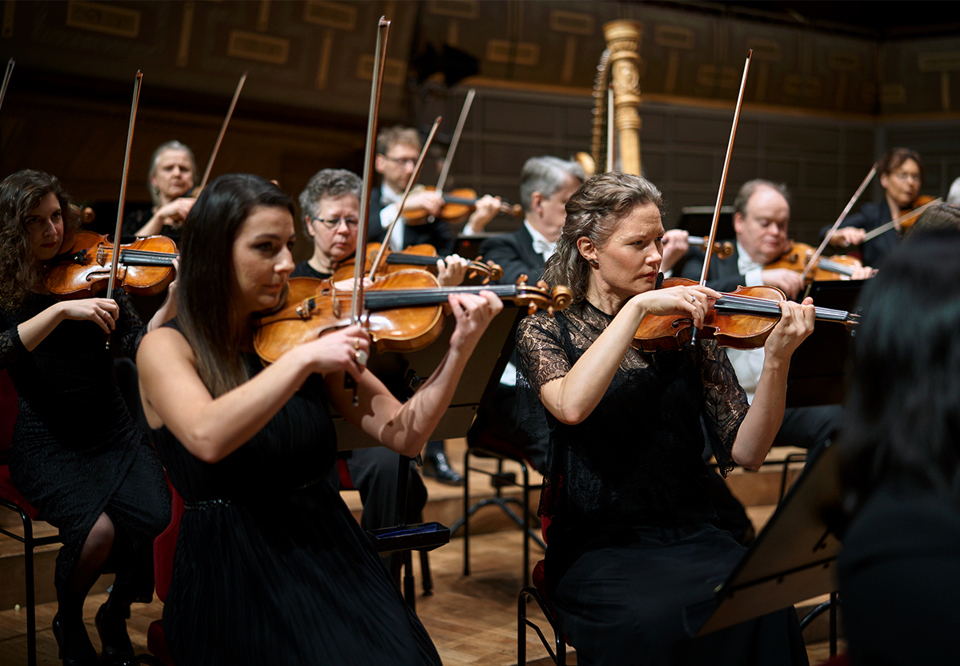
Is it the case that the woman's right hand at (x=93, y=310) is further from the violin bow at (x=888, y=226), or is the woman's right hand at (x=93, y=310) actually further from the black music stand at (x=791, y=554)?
the violin bow at (x=888, y=226)

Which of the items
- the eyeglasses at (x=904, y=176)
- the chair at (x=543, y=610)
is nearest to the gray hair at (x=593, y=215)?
the chair at (x=543, y=610)

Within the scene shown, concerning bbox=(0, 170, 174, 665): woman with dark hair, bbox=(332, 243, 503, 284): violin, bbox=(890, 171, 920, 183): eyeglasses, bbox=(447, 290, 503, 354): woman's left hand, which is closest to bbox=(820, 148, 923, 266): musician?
bbox=(890, 171, 920, 183): eyeglasses

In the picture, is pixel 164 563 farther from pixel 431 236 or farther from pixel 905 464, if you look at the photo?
pixel 431 236

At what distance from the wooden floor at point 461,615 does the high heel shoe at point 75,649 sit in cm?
32

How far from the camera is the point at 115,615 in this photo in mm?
2166

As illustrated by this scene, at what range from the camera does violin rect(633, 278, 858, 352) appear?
176cm

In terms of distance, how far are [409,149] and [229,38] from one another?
1.74 metres

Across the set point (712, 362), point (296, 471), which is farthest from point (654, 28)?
point (296, 471)

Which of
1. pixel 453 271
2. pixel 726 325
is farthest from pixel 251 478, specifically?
pixel 453 271

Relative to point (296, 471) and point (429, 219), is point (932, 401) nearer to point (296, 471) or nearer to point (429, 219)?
point (296, 471)

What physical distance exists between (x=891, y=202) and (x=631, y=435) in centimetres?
385

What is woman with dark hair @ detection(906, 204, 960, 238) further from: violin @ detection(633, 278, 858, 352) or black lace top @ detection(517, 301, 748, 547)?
black lace top @ detection(517, 301, 748, 547)

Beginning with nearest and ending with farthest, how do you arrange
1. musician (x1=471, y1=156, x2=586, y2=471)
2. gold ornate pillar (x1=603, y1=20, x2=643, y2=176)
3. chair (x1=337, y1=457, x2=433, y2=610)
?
chair (x1=337, y1=457, x2=433, y2=610) → gold ornate pillar (x1=603, y1=20, x2=643, y2=176) → musician (x1=471, y1=156, x2=586, y2=471)

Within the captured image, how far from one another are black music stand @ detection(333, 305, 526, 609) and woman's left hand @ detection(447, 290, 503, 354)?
9.2 inches
